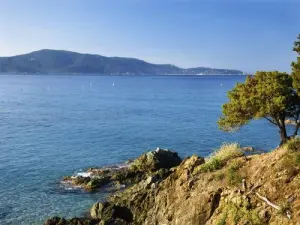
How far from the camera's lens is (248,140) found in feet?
234

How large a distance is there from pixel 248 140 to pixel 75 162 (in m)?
33.2

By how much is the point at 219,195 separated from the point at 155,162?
2452 cm

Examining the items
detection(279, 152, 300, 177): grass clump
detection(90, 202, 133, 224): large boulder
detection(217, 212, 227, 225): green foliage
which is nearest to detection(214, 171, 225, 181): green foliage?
detection(217, 212, 227, 225): green foliage

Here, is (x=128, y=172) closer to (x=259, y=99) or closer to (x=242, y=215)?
(x=259, y=99)

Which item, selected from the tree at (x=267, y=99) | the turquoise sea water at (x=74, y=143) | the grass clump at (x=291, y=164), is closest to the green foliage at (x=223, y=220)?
the grass clump at (x=291, y=164)

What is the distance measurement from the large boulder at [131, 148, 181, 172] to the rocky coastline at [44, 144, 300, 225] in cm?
1165

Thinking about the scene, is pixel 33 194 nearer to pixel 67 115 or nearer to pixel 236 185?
pixel 236 185

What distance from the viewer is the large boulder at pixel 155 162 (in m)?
49.1

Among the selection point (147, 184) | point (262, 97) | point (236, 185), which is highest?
point (262, 97)

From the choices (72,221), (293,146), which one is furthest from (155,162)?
(293,146)

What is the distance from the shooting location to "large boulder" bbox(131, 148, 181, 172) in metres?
49.1

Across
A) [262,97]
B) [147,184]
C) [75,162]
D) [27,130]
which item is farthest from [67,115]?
[262,97]

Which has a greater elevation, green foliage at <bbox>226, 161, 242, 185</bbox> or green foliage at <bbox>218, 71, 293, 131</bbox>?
green foliage at <bbox>218, 71, 293, 131</bbox>

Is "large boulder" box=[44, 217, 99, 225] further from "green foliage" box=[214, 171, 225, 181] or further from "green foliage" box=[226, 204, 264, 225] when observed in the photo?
"green foliage" box=[226, 204, 264, 225]
